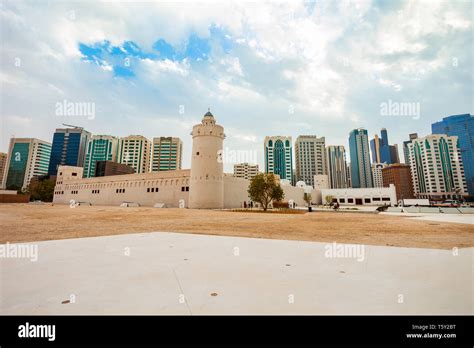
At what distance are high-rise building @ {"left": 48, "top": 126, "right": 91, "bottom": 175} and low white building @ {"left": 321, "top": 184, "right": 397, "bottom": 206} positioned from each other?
157810mm

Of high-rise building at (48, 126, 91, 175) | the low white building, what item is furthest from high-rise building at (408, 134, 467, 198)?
high-rise building at (48, 126, 91, 175)

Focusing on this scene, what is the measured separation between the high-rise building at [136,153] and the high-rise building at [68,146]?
40.8 m

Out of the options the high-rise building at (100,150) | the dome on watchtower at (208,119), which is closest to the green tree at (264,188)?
the dome on watchtower at (208,119)

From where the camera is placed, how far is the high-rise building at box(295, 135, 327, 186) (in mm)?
142375

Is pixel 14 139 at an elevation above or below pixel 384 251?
above

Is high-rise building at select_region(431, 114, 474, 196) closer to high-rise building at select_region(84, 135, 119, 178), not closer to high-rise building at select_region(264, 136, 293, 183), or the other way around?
high-rise building at select_region(264, 136, 293, 183)

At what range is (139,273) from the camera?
3.99 m

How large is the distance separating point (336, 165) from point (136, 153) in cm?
14265

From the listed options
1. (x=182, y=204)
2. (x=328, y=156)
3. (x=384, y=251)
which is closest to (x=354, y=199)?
(x=182, y=204)

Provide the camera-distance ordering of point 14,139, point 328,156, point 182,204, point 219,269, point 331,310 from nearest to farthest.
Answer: point 331,310, point 219,269, point 182,204, point 14,139, point 328,156

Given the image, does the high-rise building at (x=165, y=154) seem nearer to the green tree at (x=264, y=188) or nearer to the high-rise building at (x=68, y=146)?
the high-rise building at (x=68, y=146)

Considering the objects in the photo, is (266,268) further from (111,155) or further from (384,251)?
(111,155)

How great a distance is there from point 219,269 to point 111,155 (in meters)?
162
